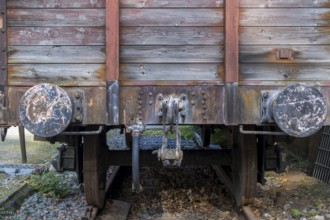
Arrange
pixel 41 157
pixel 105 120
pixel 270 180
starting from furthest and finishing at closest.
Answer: pixel 41 157
pixel 270 180
pixel 105 120

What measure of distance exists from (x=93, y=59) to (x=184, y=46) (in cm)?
72

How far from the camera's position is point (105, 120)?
4.05 m

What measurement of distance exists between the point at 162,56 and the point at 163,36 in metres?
0.16

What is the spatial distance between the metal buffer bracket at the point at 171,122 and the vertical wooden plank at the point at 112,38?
0.42 m

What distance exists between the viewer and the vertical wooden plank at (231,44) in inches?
160

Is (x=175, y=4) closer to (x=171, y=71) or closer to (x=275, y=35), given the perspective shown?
(x=171, y=71)

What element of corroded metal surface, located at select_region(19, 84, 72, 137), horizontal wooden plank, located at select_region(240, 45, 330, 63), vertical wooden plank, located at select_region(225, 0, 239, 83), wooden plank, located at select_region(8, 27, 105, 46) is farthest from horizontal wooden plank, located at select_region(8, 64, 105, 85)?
horizontal wooden plank, located at select_region(240, 45, 330, 63)

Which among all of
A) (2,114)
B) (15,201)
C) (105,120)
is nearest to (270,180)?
(15,201)

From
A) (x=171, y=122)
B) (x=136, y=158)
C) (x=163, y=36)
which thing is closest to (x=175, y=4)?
(x=163, y=36)

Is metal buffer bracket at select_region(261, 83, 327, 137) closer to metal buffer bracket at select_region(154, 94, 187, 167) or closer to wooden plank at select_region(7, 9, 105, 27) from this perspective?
metal buffer bracket at select_region(154, 94, 187, 167)

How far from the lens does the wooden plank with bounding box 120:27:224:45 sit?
409 cm

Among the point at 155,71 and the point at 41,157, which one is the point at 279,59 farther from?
Result: the point at 41,157

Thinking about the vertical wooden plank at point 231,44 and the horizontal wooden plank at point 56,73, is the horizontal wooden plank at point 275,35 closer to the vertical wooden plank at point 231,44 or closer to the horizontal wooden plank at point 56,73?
the vertical wooden plank at point 231,44

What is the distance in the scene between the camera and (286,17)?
163 inches
